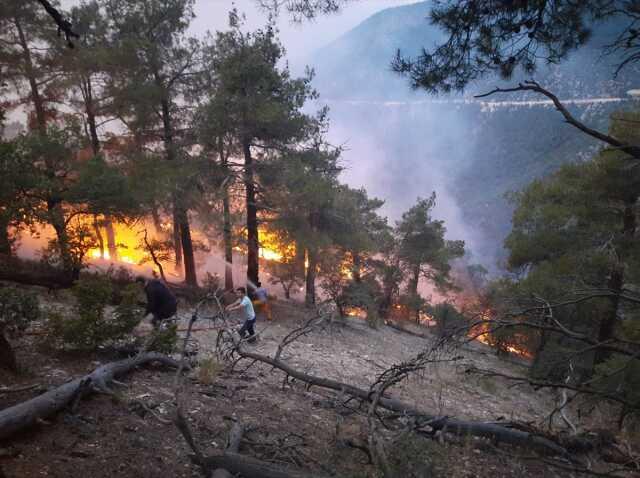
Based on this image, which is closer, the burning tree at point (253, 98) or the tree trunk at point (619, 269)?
the tree trunk at point (619, 269)

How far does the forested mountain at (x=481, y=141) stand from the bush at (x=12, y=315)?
596 centimetres

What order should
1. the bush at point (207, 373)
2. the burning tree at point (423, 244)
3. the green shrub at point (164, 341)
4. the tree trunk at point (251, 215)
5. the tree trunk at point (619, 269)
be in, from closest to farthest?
1. the bush at point (207, 373)
2. the green shrub at point (164, 341)
3. the tree trunk at point (619, 269)
4. the tree trunk at point (251, 215)
5. the burning tree at point (423, 244)

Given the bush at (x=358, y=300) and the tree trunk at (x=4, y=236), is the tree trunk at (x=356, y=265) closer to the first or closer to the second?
the bush at (x=358, y=300)

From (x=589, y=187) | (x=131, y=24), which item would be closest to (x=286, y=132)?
(x=131, y=24)

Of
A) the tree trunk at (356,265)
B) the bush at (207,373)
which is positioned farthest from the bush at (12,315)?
the tree trunk at (356,265)

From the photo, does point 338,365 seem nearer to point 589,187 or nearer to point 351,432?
point 351,432

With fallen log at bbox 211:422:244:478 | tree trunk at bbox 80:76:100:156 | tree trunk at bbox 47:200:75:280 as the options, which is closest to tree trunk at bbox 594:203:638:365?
fallen log at bbox 211:422:244:478

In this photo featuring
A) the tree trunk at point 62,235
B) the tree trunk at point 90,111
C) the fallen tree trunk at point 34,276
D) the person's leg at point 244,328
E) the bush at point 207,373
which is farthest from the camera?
the tree trunk at point 90,111

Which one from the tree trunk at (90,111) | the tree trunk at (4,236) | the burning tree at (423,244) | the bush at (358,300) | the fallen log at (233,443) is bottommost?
the bush at (358,300)

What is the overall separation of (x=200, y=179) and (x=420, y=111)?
178 metres

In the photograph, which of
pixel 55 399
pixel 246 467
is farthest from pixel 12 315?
pixel 246 467

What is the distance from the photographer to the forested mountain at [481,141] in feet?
221

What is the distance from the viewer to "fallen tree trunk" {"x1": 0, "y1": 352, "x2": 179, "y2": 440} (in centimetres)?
354

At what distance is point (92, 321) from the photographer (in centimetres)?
607
